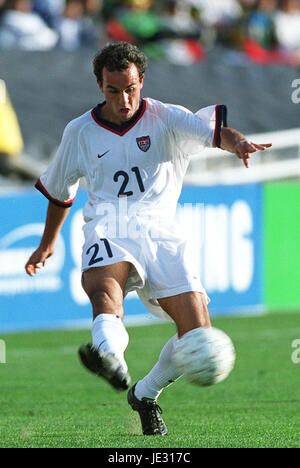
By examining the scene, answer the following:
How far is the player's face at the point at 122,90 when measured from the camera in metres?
5.43

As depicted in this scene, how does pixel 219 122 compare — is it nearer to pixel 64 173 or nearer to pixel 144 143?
pixel 144 143

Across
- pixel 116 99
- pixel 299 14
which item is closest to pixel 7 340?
pixel 116 99

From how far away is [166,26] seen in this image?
17.2 m

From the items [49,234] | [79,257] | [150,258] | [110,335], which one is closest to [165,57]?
[79,257]

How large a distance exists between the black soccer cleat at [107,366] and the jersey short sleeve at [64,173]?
1.29 meters

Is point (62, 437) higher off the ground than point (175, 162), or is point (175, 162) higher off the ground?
point (175, 162)

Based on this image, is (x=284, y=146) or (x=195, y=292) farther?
(x=284, y=146)

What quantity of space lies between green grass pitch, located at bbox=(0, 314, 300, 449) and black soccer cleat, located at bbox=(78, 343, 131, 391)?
80 centimetres

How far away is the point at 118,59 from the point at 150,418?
2.15 meters

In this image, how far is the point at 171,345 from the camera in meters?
5.83
